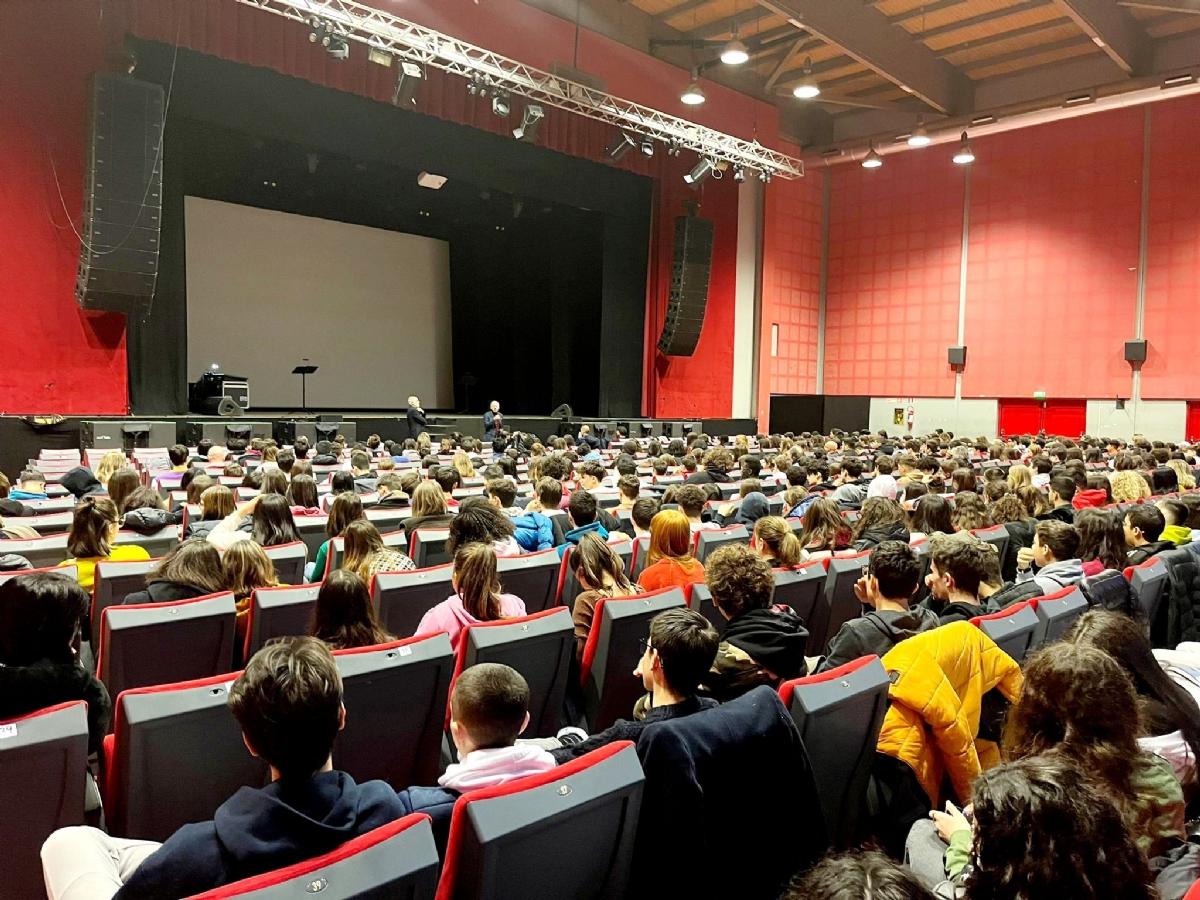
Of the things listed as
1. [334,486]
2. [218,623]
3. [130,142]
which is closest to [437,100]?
[130,142]

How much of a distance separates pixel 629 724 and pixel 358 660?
742 millimetres

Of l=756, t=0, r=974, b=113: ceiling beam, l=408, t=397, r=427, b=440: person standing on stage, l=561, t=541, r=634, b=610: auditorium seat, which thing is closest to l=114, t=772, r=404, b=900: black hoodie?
l=561, t=541, r=634, b=610: auditorium seat

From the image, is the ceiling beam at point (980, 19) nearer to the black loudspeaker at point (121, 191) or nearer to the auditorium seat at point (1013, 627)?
the black loudspeaker at point (121, 191)

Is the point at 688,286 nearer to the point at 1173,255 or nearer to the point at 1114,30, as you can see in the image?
the point at 1114,30

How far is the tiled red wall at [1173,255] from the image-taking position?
15984 millimetres

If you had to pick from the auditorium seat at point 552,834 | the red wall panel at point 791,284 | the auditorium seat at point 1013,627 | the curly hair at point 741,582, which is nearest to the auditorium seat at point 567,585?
the curly hair at point 741,582

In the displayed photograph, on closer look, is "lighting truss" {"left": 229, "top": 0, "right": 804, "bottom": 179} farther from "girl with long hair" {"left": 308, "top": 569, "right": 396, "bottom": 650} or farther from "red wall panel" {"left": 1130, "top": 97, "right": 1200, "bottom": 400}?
"girl with long hair" {"left": 308, "top": 569, "right": 396, "bottom": 650}

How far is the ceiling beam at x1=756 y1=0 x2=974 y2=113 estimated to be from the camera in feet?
42.1

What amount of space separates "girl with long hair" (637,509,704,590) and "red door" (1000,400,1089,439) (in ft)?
53.4

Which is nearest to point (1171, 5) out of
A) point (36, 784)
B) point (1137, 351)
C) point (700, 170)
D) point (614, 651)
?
point (1137, 351)

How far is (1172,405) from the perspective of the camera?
53.2 ft

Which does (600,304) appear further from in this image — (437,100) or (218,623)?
(218,623)

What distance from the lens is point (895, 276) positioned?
19.8 m

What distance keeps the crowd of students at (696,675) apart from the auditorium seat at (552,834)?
0.19 metres
